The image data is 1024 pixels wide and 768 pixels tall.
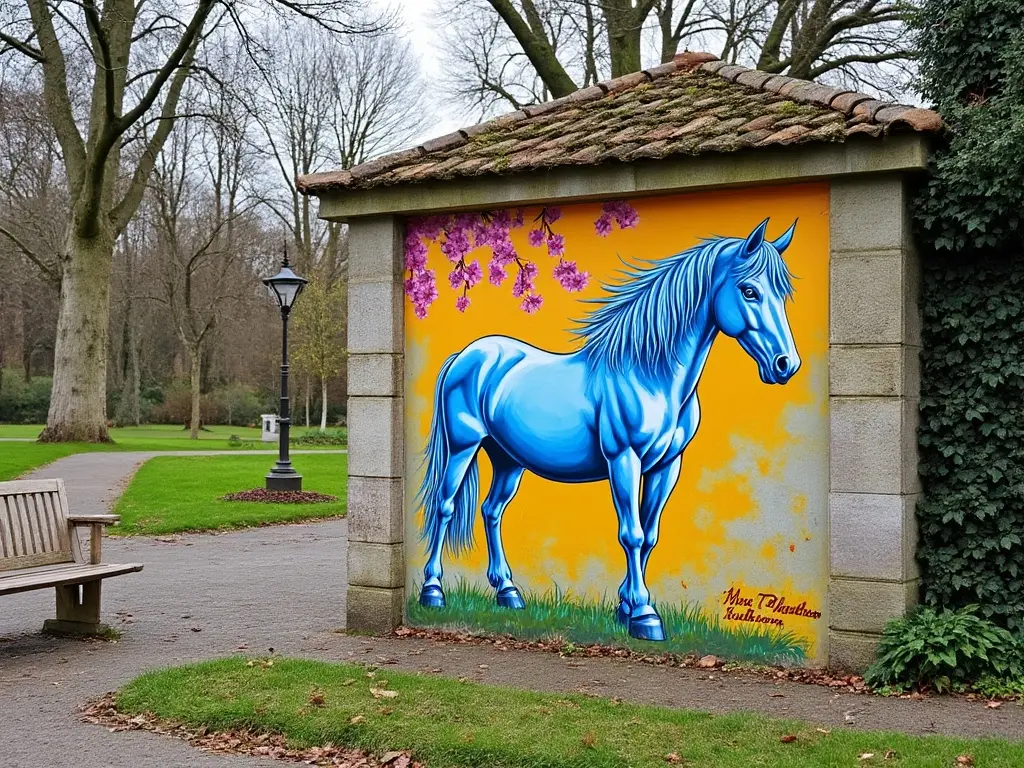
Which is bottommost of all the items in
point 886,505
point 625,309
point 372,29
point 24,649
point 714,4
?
point 24,649

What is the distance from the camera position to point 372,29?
20.3m

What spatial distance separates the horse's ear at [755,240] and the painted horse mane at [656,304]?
0.02m

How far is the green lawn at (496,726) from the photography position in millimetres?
5293

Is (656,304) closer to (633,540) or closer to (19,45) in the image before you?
(633,540)

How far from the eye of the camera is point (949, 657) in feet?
21.3

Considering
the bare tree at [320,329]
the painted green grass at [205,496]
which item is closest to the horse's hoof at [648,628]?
the painted green grass at [205,496]

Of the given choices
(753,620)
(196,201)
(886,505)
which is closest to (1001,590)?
(886,505)

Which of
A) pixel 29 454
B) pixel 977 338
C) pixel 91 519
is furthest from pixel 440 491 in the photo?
pixel 29 454

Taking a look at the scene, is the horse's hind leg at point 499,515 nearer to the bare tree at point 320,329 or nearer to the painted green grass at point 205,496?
the painted green grass at point 205,496

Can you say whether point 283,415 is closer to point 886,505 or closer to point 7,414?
point 886,505

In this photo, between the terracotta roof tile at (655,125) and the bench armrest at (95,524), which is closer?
the terracotta roof tile at (655,125)

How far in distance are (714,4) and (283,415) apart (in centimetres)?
1203

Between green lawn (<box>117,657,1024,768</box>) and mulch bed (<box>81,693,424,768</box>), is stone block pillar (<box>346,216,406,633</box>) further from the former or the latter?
mulch bed (<box>81,693,424,768</box>)

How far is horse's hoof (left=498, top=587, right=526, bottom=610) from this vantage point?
8172 millimetres
